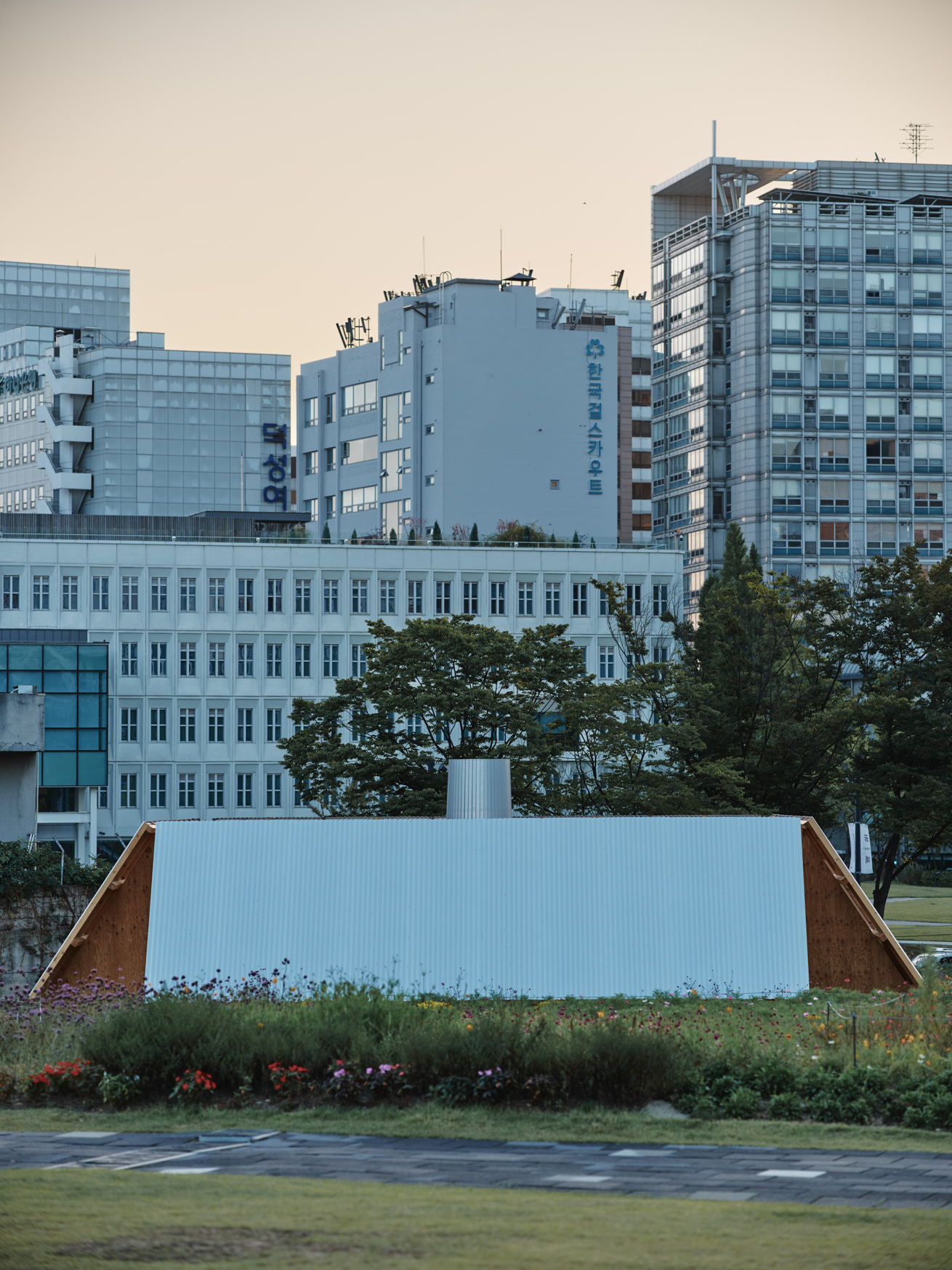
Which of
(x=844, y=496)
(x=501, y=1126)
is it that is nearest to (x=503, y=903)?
(x=501, y=1126)

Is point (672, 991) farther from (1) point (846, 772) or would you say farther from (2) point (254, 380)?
(2) point (254, 380)

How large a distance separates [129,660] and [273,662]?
740 centimetres

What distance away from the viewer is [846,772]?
5562cm

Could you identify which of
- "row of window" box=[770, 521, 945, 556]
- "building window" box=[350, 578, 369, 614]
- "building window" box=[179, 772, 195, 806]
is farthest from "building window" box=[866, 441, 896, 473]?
"building window" box=[179, 772, 195, 806]

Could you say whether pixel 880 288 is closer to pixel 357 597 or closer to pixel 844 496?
pixel 844 496

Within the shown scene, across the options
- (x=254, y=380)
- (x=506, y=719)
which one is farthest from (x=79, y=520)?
(x=254, y=380)

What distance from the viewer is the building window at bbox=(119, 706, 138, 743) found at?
88750mm

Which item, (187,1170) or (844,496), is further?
(844,496)

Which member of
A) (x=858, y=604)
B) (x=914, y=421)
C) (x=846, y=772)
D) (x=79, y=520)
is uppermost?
(x=914, y=421)

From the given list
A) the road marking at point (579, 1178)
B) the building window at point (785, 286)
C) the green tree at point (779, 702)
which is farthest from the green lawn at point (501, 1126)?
the building window at point (785, 286)

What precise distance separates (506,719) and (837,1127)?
3965 cm

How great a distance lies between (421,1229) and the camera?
11641mm

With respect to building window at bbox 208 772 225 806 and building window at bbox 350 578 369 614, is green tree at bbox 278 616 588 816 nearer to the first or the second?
building window at bbox 208 772 225 806

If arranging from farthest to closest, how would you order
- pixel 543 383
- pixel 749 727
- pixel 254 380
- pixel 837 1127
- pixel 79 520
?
pixel 254 380
pixel 543 383
pixel 79 520
pixel 749 727
pixel 837 1127
